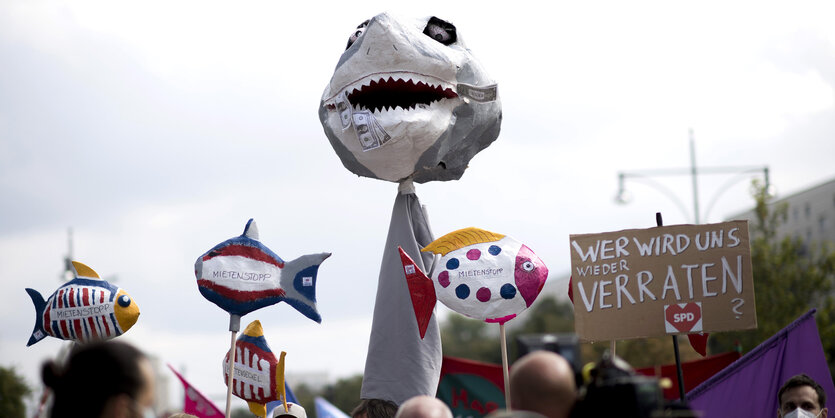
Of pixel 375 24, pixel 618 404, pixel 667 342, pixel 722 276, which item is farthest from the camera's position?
pixel 667 342

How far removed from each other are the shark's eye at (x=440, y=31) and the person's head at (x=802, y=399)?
120 inches

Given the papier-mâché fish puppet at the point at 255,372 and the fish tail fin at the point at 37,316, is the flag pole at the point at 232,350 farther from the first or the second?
the fish tail fin at the point at 37,316

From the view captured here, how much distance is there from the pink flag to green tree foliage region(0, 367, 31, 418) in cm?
2230

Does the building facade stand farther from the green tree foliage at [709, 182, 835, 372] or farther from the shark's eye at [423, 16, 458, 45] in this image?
the shark's eye at [423, 16, 458, 45]

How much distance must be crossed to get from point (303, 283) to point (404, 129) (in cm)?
117

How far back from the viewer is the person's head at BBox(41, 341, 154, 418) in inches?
110

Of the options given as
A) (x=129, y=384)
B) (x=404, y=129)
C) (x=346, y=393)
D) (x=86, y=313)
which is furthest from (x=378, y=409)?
(x=346, y=393)

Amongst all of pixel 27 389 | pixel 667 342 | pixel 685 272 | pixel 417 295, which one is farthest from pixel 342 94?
pixel 27 389

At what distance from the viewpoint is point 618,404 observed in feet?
8.18

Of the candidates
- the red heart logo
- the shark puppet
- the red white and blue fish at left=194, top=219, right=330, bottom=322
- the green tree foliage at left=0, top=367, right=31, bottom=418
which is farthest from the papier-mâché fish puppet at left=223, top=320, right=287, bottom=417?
the green tree foliage at left=0, top=367, right=31, bottom=418

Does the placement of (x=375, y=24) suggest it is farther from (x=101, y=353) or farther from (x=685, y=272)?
(x=101, y=353)

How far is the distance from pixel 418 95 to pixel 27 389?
26338mm

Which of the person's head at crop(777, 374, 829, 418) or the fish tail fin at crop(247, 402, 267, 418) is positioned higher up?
the person's head at crop(777, 374, 829, 418)

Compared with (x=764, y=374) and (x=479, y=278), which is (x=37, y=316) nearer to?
(x=479, y=278)
